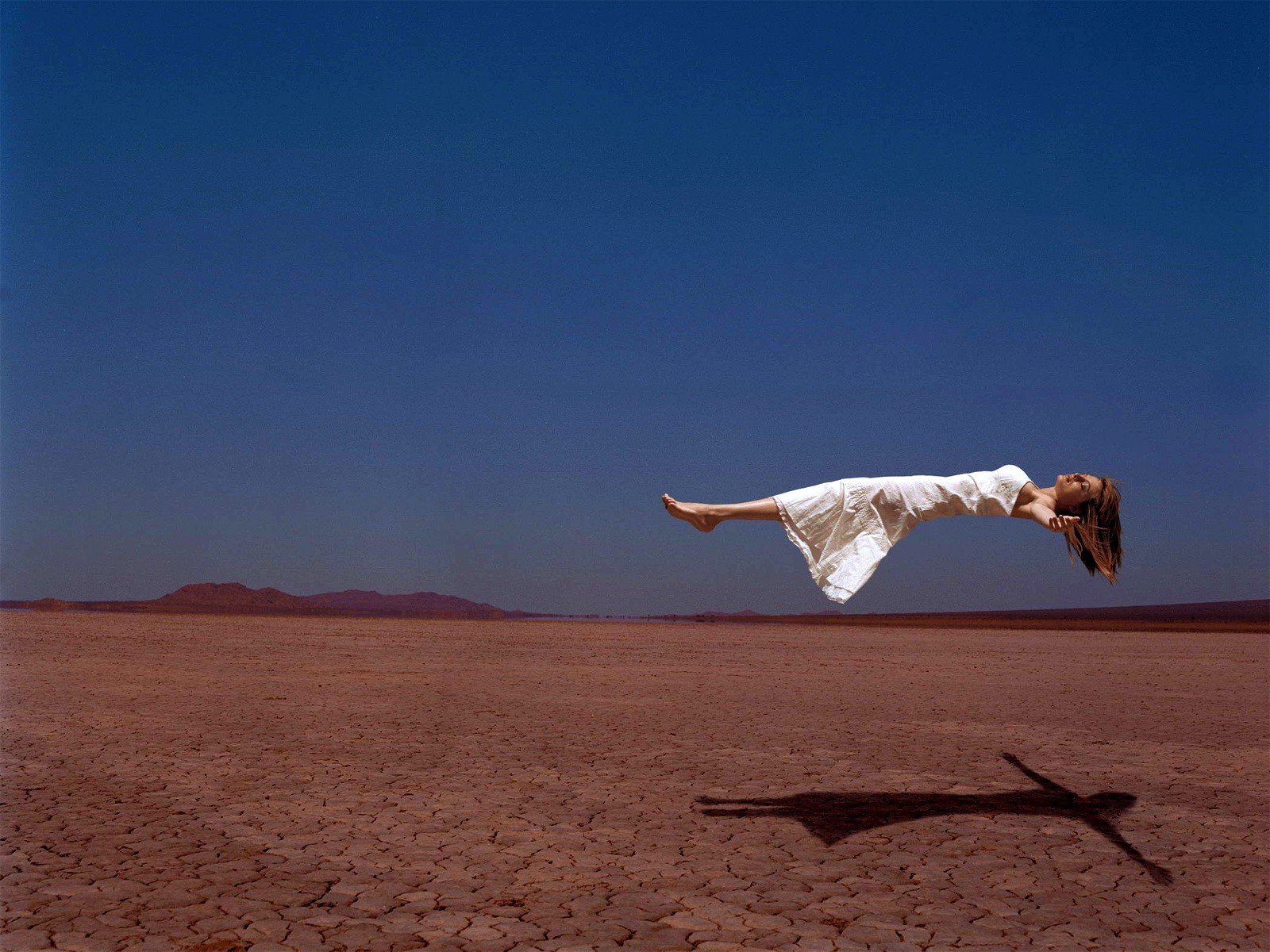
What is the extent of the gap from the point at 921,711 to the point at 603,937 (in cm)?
952

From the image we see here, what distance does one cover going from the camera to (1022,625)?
46062mm

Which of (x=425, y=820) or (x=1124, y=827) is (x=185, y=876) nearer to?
(x=425, y=820)

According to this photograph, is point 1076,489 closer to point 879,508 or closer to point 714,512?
point 879,508

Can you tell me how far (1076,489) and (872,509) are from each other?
4.59ft

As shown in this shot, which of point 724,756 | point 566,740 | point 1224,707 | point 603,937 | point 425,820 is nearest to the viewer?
point 603,937

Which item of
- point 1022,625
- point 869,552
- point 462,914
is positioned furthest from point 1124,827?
point 1022,625

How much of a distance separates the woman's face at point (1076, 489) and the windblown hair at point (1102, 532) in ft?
0.23

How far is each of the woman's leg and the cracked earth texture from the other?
88.8 inches

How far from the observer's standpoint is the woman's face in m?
6.18

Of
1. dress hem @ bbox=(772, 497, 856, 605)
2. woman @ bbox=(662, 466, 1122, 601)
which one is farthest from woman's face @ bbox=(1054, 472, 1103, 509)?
dress hem @ bbox=(772, 497, 856, 605)

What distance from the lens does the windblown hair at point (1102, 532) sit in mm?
6246

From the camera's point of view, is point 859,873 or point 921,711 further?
point 921,711

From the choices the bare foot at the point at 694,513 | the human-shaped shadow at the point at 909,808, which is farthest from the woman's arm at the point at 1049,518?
the human-shaped shadow at the point at 909,808

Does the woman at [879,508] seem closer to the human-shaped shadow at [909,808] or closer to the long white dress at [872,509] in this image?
the long white dress at [872,509]
